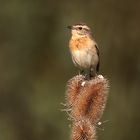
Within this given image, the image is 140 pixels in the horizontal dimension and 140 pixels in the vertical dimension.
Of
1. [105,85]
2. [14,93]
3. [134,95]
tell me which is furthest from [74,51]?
[14,93]

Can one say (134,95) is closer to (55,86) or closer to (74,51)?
(55,86)

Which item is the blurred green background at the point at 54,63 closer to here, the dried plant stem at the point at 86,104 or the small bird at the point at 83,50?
the small bird at the point at 83,50

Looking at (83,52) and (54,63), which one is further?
(54,63)

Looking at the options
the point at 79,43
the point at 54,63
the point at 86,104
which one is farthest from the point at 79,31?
the point at 54,63

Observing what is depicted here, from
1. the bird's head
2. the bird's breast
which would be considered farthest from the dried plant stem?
the bird's head

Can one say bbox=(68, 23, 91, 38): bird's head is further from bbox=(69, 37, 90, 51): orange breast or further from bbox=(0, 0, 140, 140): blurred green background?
bbox=(0, 0, 140, 140): blurred green background

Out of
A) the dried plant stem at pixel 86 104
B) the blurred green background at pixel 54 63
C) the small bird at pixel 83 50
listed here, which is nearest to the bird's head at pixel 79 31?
the small bird at pixel 83 50

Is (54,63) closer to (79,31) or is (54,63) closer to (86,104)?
(79,31)
